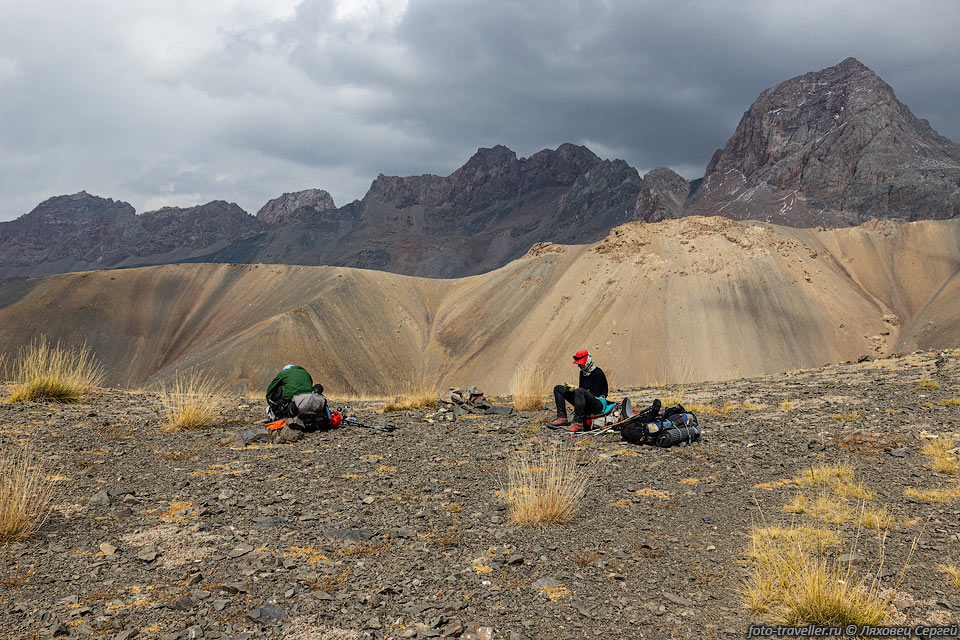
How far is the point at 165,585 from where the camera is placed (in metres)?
3.71

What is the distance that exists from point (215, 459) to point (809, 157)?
185 meters

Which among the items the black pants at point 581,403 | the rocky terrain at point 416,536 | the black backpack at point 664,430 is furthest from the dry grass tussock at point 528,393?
the black backpack at point 664,430

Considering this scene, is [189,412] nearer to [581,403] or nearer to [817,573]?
[581,403]

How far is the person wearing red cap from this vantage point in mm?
9219

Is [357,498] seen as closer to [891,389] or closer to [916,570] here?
[916,570]

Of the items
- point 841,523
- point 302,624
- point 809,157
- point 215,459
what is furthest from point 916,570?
point 809,157

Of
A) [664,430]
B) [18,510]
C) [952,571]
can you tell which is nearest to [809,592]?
[952,571]

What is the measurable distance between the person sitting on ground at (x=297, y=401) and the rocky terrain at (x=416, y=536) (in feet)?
2.24

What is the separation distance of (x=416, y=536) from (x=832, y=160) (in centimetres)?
17911

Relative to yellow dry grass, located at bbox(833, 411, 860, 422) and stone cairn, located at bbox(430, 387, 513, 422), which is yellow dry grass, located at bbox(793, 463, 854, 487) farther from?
stone cairn, located at bbox(430, 387, 513, 422)

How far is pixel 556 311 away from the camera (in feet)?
168

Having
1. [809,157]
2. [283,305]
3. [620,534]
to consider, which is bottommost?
[620,534]

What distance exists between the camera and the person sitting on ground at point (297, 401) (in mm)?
9055

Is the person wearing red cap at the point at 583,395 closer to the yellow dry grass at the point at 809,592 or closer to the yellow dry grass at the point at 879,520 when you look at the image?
the yellow dry grass at the point at 879,520
